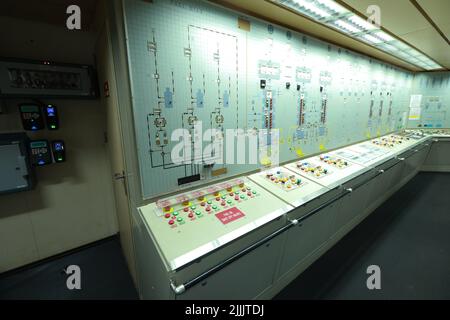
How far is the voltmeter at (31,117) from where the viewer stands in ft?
5.48

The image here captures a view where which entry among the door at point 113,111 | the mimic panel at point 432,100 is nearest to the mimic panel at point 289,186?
the door at point 113,111

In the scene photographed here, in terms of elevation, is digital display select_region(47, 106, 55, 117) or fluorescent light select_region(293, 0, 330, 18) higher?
fluorescent light select_region(293, 0, 330, 18)

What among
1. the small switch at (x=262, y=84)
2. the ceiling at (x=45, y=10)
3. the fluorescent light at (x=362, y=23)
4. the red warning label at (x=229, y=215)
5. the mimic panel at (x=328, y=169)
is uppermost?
the ceiling at (x=45, y=10)

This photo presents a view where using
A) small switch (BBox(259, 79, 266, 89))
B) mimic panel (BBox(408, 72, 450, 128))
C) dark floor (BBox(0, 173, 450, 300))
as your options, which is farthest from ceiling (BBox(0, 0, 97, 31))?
mimic panel (BBox(408, 72, 450, 128))

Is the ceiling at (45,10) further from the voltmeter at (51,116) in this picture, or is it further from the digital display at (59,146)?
the digital display at (59,146)

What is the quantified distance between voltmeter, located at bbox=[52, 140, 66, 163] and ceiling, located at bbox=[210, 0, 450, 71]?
1.91 m

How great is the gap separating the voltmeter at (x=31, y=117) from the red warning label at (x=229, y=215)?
1817 millimetres

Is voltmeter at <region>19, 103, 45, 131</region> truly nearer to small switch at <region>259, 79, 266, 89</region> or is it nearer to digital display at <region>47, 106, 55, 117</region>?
digital display at <region>47, 106, 55, 117</region>

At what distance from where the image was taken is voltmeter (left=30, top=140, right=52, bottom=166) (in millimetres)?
1766

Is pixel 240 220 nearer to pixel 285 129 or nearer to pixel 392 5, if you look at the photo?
pixel 285 129

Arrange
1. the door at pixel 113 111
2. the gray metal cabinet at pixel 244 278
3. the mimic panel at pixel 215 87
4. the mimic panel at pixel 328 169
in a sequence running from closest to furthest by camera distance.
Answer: the gray metal cabinet at pixel 244 278
the mimic panel at pixel 215 87
the door at pixel 113 111
the mimic panel at pixel 328 169

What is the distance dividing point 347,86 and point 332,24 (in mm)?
1140

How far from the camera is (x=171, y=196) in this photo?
A: 145 cm

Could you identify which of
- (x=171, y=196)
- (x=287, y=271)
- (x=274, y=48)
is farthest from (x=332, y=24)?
(x=287, y=271)
